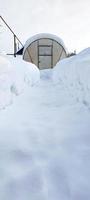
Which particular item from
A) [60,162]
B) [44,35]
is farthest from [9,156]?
[44,35]

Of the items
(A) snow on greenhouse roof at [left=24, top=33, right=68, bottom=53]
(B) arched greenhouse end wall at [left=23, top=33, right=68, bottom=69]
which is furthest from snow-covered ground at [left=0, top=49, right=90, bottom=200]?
(A) snow on greenhouse roof at [left=24, top=33, right=68, bottom=53]

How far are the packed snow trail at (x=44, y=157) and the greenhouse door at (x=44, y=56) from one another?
9.62 meters

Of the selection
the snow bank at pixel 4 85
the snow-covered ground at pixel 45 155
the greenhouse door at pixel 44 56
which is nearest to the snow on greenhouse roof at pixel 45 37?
the greenhouse door at pixel 44 56

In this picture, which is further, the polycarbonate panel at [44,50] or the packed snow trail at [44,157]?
the polycarbonate panel at [44,50]

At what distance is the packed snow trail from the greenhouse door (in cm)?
962

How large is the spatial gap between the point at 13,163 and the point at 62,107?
1459 millimetres

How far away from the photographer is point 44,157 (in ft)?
4.34

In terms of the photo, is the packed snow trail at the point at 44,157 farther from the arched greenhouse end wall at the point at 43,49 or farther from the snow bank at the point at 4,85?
the arched greenhouse end wall at the point at 43,49

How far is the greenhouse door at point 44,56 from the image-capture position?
459 inches

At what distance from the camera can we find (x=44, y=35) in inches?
460

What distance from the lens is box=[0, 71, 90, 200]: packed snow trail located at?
103 centimetres

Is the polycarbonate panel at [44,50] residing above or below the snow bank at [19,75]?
below

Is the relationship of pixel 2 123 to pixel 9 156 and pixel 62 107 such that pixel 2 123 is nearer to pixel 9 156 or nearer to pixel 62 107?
pixel 9 156

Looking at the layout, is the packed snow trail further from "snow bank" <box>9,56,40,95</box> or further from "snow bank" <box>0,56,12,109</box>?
"snow bank" <box>9,56,40,95</box>
